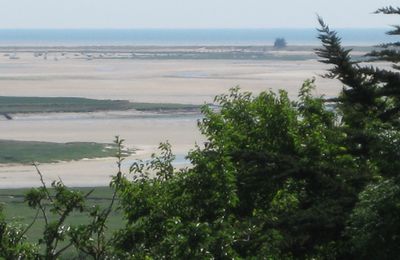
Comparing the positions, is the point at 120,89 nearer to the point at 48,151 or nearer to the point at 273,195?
the point at 48,151

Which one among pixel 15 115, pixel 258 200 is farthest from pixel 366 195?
pixel 15 115

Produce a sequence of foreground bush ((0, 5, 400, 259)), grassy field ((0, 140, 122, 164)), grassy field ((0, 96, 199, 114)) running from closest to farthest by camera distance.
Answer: foreground bush ((0, 5, 400, 259)) < grassy field ((0, 140, 122, 164)) < grassy field ((0, 96, 199, 114))

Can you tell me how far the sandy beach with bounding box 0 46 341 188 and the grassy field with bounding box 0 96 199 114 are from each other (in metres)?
2.04

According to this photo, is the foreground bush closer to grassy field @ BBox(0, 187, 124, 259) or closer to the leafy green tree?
the leafy green tree

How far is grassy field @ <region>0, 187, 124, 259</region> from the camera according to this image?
86.2 ft

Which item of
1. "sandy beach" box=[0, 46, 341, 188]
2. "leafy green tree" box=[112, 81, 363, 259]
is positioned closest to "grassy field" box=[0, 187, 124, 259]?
"sandy beach" box=[0, 46, 341, 188]

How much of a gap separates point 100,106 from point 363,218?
52310 mm

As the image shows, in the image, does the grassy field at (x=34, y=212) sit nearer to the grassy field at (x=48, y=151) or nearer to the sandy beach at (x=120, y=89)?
the sandy beach at (x=120, y=89)

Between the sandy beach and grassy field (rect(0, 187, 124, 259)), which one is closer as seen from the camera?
grassy field (rect(0, 187, 124, 259))

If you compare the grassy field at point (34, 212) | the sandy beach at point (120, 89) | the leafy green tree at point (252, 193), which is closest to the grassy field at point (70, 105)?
the sandy beach at point (120, 89)

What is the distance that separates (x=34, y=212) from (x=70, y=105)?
33.2 metres

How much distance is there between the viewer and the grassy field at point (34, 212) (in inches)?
1035

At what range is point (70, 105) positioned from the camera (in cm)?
6419

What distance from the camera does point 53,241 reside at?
1082cm
